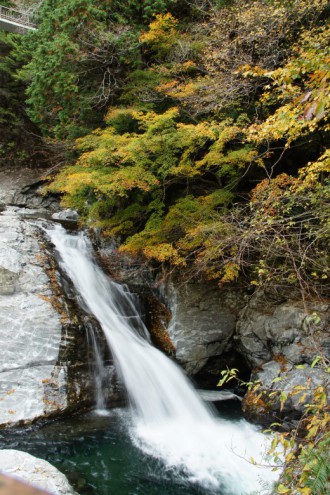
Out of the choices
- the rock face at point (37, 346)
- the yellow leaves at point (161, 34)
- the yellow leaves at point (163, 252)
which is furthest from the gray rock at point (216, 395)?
the yellow leaves at point (161, 34)

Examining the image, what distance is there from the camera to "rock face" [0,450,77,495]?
3291 mm

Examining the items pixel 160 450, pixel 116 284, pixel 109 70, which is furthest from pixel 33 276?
pixel 109 70

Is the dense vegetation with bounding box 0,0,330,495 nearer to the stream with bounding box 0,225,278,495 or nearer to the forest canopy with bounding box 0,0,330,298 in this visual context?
the forest canopy with bounding box 0,0,330,298

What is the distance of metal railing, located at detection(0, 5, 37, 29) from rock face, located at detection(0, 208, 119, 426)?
1333 cm

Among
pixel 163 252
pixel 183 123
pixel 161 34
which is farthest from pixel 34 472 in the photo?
pixel 161 34

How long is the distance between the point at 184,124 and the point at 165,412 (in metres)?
5.74

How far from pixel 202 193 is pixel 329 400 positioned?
5.54 metres

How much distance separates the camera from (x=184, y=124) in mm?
7664

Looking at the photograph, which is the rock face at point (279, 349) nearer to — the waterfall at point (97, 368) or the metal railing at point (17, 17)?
the waterfall at point (97, 368)

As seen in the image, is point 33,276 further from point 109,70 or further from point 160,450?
point 109,70

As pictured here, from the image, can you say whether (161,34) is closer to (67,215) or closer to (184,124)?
(184,124)

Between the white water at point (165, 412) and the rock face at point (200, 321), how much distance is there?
470mm

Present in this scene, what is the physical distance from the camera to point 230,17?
8.31 m

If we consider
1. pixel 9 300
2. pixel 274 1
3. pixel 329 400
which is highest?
pixel 274 1
